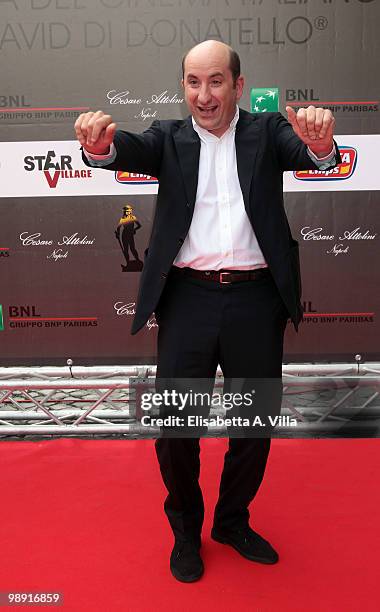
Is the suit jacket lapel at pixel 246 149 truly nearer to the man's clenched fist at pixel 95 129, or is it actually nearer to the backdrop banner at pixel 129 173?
the man's clenched fist at pixel 95 129

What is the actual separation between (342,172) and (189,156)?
1713 millimetres

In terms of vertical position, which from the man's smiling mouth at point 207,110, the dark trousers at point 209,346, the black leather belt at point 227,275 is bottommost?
the dark trousers at point 209,346

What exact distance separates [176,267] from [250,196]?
314 mm

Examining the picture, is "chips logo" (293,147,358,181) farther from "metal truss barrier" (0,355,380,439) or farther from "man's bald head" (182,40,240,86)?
"man's bald head" (182,40,240,86)

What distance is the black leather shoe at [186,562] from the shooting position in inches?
71.3

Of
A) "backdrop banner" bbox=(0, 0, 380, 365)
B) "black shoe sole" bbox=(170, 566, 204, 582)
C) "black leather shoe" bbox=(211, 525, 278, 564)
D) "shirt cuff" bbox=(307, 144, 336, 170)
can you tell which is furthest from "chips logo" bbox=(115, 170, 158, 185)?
"black shoe sole" bbox=(170, 566, 204, 582)

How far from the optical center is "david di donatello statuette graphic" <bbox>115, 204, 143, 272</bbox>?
329 cm

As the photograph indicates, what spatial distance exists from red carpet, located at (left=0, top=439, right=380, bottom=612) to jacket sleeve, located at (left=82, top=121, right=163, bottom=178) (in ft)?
4.04

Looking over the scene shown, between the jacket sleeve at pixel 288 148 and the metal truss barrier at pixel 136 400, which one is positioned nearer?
the jacket sleeve at pixel 288 148

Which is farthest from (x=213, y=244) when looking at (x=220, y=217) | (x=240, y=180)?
(x=240, y=180)

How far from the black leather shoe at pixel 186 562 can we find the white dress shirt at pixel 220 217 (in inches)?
34.7

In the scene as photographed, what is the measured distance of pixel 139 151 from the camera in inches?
67.2

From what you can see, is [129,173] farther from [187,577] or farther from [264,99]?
[187,577]

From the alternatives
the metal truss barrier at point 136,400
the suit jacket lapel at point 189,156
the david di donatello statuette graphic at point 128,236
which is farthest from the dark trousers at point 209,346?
the david di donatello statuette graphic at point 128,236
